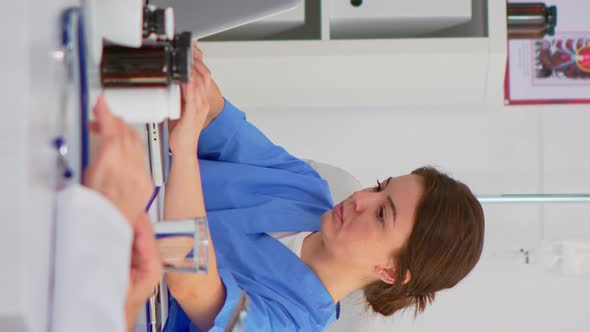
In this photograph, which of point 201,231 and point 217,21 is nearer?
point 201,231

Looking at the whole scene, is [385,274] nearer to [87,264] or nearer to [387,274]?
[387,274]

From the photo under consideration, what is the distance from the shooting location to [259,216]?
1.60 meters

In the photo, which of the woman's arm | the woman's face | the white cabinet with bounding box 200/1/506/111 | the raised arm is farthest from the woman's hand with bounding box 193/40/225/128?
the white cabinet with bounding box 200/1/506/111

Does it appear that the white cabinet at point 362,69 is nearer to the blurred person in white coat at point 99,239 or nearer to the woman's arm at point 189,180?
the woman's arm at point 189,180

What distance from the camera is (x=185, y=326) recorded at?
1416 mm

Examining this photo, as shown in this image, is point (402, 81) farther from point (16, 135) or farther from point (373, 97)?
point (16, 135)

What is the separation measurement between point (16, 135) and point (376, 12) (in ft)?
5.39

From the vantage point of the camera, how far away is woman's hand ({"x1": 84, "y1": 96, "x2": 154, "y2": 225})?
737mm

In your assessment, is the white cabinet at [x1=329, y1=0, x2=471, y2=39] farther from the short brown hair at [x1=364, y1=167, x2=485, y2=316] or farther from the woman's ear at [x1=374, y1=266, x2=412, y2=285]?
the woman's ear at [x1=374, y1=266, x2=412, y2=285]

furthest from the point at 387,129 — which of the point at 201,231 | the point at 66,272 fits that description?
the point at 66,272

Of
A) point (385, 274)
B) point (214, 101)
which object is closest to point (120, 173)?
point (214, 101)

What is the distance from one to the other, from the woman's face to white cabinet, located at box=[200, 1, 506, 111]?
0.59m

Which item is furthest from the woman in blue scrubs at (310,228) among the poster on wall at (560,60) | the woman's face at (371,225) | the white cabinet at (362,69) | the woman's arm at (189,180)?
the poster on wall at (560,60)

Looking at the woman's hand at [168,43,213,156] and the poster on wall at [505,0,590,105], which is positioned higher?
the poster on wall at [505,0,590,105]
